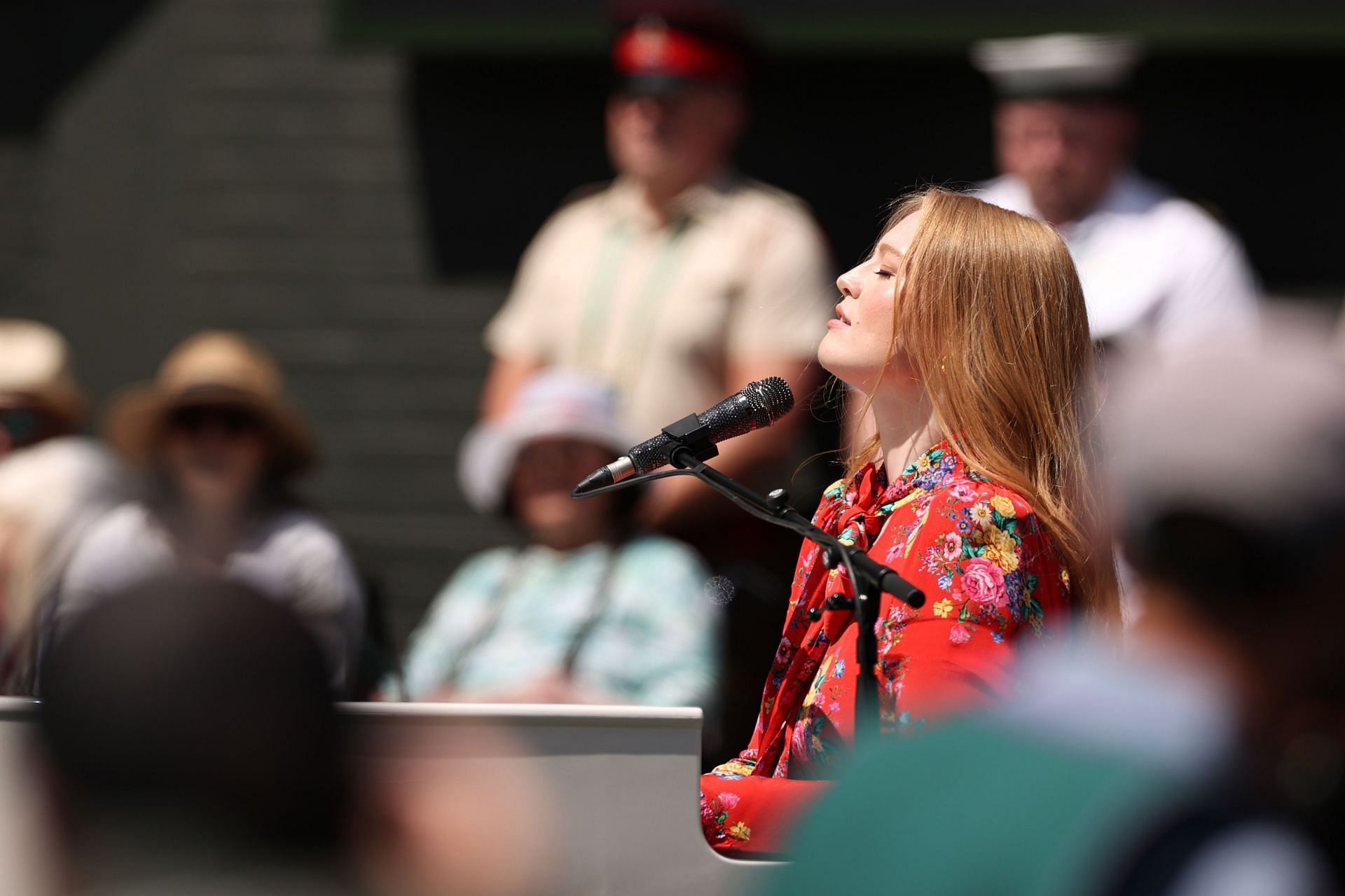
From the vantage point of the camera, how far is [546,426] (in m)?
4.29

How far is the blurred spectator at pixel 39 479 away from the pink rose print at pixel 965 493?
6.80 ft

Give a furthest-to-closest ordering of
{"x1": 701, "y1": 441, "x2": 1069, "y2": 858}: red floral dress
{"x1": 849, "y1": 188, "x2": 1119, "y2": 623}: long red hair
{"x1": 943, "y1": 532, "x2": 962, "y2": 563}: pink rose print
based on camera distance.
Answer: {"x1": 849, "y1": 188, "x2": 1119, "y2": 623}: long red hair
{"x1": 943, "y1": 532, "x2": 962, "y2": 563}: pink rose print
{"x1": 701, "y1": 441, "x2": 1069, "y2": 858}: red floral dress

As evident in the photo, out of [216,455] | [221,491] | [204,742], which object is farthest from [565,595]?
[204,742]

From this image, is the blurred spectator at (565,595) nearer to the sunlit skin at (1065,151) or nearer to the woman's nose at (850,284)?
the sunlit skin at (1065,151)

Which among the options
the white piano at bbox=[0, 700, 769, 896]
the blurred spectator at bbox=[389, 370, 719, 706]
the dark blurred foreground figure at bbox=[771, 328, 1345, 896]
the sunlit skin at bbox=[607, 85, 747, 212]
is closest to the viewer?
the dark blurred foreground figure at bbox=[771, 328, 1345, 896]

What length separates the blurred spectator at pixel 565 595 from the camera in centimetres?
394

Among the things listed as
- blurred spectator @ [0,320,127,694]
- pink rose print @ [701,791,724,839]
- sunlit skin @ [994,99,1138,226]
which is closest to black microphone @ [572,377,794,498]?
pink rose print @ [701,791,724,839]

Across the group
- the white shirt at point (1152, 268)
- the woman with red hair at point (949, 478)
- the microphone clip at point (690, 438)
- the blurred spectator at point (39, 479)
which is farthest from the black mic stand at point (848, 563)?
the blurred spectator at point (39, 479)

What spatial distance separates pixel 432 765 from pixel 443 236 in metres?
4.34

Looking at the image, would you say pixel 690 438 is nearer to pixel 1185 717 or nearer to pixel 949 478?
pixel 949 478

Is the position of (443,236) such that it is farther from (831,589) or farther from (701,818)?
(701,818)

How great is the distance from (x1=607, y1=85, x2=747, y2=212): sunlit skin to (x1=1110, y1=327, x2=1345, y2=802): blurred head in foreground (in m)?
3.47

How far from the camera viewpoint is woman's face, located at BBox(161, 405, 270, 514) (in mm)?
4578

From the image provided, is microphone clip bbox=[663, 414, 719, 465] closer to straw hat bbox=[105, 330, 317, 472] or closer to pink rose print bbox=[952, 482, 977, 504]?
pink rose print bbox=[952, 482, 977, 504]
